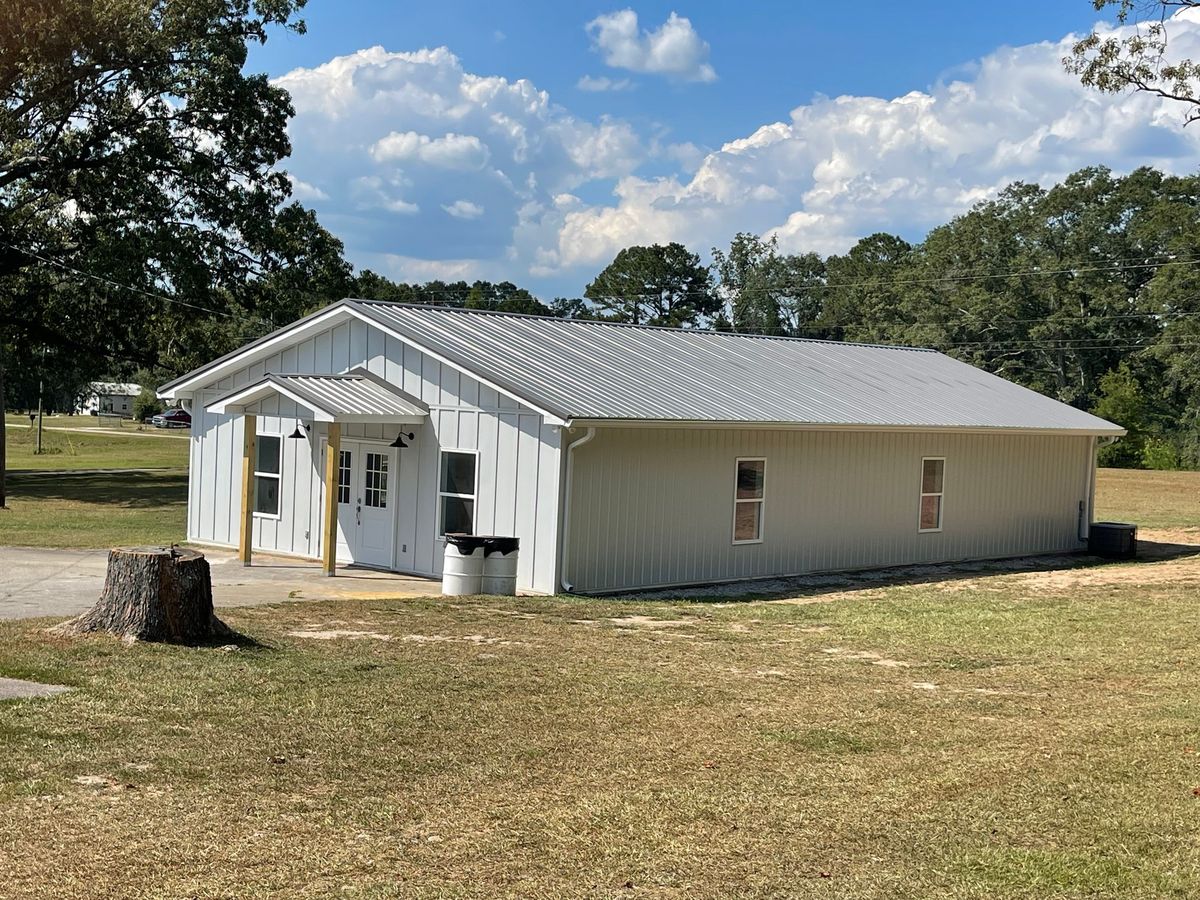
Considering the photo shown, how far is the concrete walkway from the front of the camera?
562 inches

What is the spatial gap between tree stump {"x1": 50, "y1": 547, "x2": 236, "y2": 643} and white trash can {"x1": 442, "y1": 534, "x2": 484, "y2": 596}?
5488mm

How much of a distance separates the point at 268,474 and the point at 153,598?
34.0 ft

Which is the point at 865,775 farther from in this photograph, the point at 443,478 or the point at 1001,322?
the point at 1001,322

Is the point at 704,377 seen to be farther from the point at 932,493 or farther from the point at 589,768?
the point at 589,768

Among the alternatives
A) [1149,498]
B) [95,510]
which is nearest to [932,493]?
[95,510]

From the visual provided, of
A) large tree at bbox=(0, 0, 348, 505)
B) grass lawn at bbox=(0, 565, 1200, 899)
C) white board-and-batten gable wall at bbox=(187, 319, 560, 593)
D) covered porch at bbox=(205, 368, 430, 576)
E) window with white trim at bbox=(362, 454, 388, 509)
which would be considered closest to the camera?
grass lawn at bbox=(0, 565, 1200, 899)

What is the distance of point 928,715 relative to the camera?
9.83m

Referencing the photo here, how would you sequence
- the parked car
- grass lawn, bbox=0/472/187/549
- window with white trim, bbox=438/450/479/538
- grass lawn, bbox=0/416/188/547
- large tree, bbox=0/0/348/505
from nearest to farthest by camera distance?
window with white trim, bbox=438/450/479/538, grass lawn, bbox=0/472/187/549, grass lawn, bbox=0/416/188/547, large tree, bbox=0/0/348/505, the parked car

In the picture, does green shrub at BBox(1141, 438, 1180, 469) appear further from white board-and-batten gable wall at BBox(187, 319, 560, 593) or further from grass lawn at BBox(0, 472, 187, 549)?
white board-and-batten gable wall at BBox(187, 319, 560, 593)


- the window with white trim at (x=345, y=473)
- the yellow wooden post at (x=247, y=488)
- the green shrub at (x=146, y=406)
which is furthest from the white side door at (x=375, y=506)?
the green shrub at (x=146, y=406)

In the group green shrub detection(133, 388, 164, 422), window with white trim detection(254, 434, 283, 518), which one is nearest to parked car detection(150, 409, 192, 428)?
green shrub detection(133, 388, 164, 422)

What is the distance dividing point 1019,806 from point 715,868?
2115 millimetres

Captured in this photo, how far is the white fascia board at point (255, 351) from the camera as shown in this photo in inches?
794

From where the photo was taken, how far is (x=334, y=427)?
1783 cm
